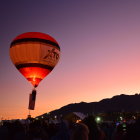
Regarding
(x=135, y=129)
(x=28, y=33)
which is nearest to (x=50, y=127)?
(x=135, y=129)

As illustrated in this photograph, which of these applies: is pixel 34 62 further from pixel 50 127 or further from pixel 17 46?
pixel 50 127

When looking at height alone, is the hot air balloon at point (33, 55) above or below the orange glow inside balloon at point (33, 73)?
above

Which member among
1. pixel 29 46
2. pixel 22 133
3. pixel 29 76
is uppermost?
pixel 29 46

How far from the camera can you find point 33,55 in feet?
66.2

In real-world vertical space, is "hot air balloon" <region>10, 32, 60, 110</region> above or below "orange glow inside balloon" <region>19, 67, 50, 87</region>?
above

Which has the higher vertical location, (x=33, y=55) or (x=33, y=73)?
(x=33, y=55)

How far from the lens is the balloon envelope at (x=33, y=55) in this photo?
65.9 ft

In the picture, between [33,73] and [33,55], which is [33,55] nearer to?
[33,55]

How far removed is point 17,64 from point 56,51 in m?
→ 3.04

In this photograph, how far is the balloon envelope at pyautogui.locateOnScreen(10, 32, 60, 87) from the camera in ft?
65.9

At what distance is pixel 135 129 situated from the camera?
465cm

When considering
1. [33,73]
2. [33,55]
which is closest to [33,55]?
[33,55]

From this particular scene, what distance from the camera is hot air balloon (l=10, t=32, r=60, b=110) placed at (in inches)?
791

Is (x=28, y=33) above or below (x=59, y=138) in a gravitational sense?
above
